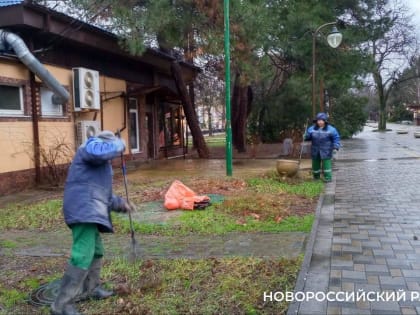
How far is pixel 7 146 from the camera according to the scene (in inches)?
430

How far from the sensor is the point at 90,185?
3873mm

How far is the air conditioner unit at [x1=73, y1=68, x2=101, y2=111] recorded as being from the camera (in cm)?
1327

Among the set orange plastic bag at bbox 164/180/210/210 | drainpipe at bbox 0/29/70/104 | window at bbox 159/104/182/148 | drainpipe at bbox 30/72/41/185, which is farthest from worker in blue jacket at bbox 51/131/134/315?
window at bbox 159/104/182/148

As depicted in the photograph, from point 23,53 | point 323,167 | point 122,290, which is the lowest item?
point 122,290

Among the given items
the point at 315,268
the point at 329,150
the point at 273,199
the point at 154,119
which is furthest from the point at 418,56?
the point at 315,268

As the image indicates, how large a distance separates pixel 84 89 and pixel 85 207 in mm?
10143

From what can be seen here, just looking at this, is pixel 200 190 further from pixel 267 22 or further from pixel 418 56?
pixel 418 56

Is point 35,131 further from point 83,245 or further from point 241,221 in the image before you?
point 83,245

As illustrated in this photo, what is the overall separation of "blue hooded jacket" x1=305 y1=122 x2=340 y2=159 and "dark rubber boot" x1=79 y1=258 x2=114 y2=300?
7941mm

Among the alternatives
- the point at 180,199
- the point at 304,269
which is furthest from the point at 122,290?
the point at 180,199

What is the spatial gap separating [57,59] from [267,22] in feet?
19.8

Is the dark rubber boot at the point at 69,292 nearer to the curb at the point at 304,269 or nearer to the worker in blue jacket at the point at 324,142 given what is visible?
the curb at the point at 304,269

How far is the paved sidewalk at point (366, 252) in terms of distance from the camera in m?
3.97

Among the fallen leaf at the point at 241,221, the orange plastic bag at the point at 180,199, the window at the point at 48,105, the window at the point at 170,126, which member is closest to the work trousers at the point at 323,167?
the orange plastic bag at the point at 180,199
